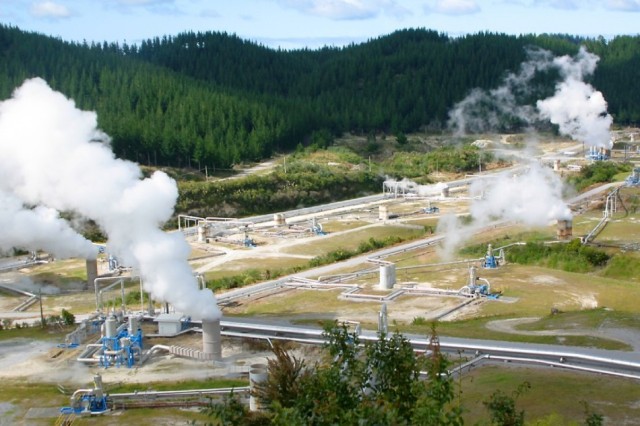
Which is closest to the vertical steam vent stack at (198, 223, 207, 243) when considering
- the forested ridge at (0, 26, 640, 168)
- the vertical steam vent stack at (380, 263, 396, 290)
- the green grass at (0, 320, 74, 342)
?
the vertical steam vent stack at (380, 263, 396, 290)

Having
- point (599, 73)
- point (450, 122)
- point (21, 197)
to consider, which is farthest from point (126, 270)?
point (599, 73)

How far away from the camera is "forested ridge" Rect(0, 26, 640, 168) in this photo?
118 metres

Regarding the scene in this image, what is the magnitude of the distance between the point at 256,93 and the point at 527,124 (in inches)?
1908

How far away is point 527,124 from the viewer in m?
147

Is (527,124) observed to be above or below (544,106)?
below

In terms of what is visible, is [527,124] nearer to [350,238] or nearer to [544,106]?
[544,106]

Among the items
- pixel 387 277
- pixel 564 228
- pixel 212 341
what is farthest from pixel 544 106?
pixel 212 341

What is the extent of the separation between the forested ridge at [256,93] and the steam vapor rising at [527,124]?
5.16 m

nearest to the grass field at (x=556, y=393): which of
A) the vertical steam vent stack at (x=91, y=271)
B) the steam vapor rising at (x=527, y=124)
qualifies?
the steam vapor rising at (x=527, y=124)

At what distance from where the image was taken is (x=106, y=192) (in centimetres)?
4112

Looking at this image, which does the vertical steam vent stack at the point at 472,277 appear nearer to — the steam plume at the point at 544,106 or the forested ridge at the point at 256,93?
the steam plume at the point at 544,106

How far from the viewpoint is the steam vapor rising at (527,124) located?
72.9 meters

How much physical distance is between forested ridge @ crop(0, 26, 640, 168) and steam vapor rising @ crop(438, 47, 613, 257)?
516 cm

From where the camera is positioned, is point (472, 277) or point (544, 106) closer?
point (472, 277)
